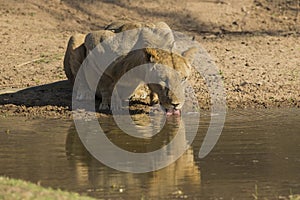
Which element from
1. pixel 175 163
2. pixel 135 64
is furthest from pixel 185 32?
pixel 175 163

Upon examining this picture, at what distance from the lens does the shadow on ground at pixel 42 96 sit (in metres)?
12.4

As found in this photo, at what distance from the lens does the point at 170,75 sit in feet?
34.9

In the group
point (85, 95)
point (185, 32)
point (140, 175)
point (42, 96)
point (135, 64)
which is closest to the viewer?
point (140, 175)

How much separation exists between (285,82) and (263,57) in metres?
1.59

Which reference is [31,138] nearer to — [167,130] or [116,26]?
[167,130]

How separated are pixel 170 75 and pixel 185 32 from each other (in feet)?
21.1

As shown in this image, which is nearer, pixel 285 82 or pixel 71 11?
pixel 285 82

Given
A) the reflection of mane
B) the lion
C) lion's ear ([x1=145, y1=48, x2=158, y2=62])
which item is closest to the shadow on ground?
the lion

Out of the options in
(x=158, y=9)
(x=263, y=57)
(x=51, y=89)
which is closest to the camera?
(x=51, y=89)

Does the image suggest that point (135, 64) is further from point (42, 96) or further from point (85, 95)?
point (42, 96)

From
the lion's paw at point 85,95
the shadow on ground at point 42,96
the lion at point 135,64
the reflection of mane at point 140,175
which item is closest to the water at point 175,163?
the reflection of mane at point 140,175

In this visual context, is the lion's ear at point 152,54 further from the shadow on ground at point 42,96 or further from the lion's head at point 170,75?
the shadow on ground at point 42,96

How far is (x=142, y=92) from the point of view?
39.2 ft

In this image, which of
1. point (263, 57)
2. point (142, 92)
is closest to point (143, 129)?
point (142, 92)
